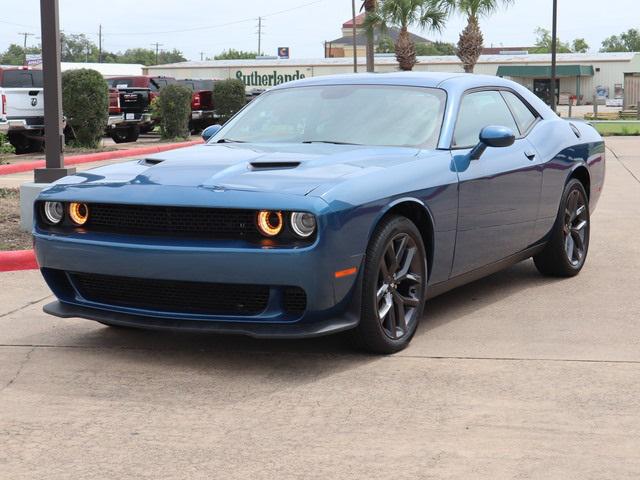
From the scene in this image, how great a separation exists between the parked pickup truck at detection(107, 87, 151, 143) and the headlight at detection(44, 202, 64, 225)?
20.6 m

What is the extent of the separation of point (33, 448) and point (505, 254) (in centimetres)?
359

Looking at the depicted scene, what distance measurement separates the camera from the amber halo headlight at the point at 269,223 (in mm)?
4922

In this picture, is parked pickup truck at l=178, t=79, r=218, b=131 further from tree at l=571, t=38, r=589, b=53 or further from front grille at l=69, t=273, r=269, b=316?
tree at l=571, t=38, r=589, b=53

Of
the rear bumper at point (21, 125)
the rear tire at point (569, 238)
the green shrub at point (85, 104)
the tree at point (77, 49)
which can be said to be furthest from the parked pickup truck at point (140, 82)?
the tree at point (77, 49)

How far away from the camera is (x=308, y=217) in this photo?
4.91m

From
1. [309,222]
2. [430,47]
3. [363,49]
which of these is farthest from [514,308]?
[430,47]

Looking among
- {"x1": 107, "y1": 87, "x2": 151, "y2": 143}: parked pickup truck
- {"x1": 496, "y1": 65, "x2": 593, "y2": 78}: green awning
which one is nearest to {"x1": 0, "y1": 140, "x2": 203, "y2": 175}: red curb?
{"x1": 107, "y1": 87, "x2": 151, "y2": 143}: parked pickup truck

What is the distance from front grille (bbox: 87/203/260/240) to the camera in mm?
4988

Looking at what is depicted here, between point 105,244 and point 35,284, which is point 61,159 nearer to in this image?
point 35,284

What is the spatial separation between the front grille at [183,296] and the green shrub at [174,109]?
73.4ft

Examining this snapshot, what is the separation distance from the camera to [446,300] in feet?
23.0

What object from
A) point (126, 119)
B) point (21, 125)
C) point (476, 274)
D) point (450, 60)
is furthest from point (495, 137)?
point (450, 60)

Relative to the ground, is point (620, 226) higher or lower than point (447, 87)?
lower

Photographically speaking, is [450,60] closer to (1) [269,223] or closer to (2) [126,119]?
(2) [126,119]
